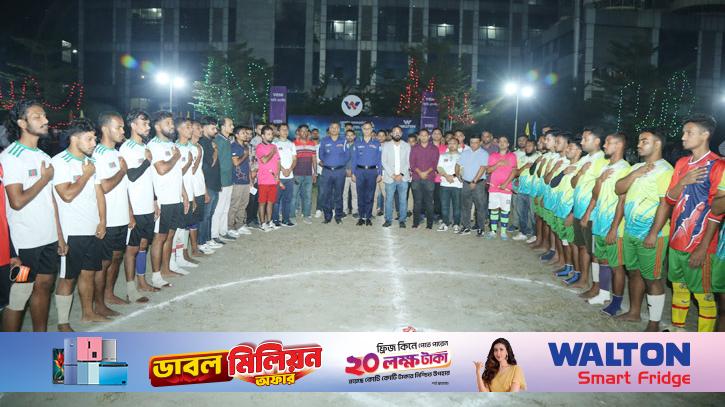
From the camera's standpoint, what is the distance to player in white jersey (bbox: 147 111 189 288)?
6648mm

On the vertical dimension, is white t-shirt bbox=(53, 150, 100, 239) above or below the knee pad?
above

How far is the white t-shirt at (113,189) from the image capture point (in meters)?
5.35

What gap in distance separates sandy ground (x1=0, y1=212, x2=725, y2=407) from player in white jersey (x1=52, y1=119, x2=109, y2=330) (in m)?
0.73

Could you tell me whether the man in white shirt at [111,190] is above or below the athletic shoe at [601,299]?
above

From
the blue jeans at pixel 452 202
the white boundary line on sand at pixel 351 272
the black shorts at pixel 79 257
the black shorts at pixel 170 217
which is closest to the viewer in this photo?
the black shorts at pixel 79 257

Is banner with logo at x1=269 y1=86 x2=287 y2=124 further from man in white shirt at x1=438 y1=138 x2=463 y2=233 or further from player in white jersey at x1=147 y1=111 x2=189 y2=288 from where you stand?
player in white jersey at x1=147 y1=111 x2=189 y2=288

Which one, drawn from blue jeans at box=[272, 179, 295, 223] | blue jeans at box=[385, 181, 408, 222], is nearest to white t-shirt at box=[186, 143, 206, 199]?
blue jeans at box=[272, 179, 295, 223]

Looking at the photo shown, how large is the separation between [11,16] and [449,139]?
47.7 m

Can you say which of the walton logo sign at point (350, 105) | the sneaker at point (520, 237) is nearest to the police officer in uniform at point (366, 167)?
the sneaker at point (520, 237)

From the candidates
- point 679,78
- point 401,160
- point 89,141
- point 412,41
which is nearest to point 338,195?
point 401,160

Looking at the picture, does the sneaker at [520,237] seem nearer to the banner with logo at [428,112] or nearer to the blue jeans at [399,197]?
the blue jeans at [399,197]

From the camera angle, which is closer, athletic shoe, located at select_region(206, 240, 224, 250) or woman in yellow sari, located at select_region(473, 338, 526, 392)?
woman in yellow sari, located at select_region(473, 338, 526, 392)

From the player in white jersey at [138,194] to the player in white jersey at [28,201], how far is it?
150 cm

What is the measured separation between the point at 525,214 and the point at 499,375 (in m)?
8.08
